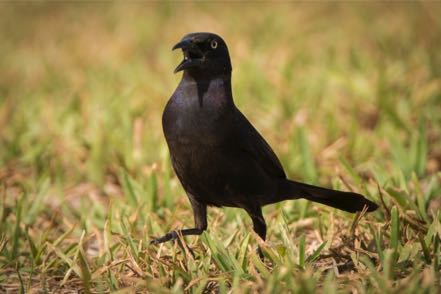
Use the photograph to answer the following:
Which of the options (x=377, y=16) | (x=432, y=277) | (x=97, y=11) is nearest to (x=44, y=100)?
(x=97, y=11)

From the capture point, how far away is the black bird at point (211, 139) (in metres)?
3.48

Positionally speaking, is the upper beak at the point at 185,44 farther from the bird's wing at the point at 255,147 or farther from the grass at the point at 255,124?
the grass at the point at 255,124

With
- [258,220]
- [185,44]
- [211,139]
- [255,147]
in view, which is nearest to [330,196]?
[258,220]

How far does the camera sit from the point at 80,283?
141 inches

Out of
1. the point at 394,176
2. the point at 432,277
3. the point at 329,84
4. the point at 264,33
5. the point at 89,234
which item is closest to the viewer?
the point at 432,277

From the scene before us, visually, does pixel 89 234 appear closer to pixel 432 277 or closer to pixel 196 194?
pixel 196 194

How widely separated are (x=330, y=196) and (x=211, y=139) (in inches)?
33.9

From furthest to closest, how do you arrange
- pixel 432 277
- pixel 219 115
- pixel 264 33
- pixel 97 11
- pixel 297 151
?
pixel 97 11
pixel 264 33
pixel 297 151
pixel 219 115
pixel 432 277

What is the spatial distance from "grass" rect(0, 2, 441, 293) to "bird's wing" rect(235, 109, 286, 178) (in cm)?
26

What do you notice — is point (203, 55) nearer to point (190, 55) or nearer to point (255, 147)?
point (190, 55)

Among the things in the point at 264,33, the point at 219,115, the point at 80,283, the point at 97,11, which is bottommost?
the point at 80,283

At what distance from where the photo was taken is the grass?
3461 millimetres

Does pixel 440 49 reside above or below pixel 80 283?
above

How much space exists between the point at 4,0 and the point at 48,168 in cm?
636
